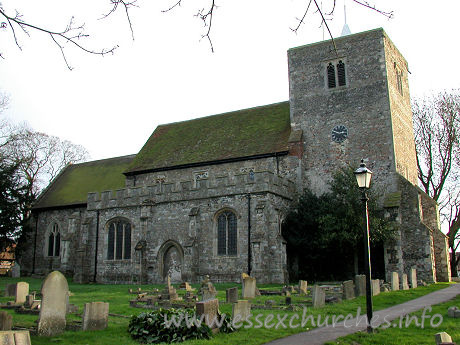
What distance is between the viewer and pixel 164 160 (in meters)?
31.0

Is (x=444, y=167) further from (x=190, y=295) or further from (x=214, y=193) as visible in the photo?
(x=190, y=295)

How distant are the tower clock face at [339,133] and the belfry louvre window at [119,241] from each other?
13.4m

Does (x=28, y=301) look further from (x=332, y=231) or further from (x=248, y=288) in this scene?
(x=332, y=231)

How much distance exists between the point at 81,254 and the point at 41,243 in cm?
822

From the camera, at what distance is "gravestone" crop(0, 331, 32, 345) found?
20.8 ft

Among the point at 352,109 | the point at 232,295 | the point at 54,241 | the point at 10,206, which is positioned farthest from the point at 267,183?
the point at 10,206

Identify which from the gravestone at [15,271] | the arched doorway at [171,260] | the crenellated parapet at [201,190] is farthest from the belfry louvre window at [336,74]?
the gravestone at [15,271]

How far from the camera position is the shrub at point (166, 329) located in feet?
29.4

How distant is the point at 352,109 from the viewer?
2697cm

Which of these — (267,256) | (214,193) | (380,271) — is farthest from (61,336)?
(380,271)

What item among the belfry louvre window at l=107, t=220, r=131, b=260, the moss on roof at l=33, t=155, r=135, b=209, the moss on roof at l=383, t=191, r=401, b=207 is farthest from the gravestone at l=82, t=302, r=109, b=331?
the moss on roof at l=33, t=155, r=135, b=209

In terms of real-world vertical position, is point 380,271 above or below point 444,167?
below

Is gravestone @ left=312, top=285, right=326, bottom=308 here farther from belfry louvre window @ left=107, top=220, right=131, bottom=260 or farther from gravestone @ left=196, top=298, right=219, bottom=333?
belfry louvre window @ left=107, top=220, right=131, bottom=260

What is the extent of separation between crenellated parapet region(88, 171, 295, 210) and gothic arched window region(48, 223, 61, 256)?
675 centimetres
